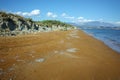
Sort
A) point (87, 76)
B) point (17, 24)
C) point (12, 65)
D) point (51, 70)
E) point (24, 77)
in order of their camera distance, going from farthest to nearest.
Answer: point (17, 24)
point (12, 65)
point (51, 70)
point (87, 76)
point (24, 77)

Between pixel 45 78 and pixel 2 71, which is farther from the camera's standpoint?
pixel 2 71

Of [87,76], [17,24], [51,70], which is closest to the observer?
[87,76]

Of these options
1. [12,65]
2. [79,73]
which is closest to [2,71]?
[12,65]

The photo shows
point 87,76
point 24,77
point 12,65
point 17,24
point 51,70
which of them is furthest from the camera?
point 17,24

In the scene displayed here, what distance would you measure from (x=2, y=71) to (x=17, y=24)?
37.5 meters

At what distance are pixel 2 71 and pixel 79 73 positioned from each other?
4804mm

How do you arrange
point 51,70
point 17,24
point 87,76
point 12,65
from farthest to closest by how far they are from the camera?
1. point 17,24
2. point 12,65
3. point 51,70
4. point 87,76

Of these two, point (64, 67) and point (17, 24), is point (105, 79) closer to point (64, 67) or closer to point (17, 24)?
point (64, 67)

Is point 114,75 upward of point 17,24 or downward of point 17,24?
downward

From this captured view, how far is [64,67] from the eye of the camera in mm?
10328

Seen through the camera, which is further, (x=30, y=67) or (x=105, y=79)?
(x=30, y=67)

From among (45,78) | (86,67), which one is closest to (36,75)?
(45,78)

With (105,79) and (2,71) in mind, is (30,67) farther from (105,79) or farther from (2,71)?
(105,79)

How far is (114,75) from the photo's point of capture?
9227 millimetres
